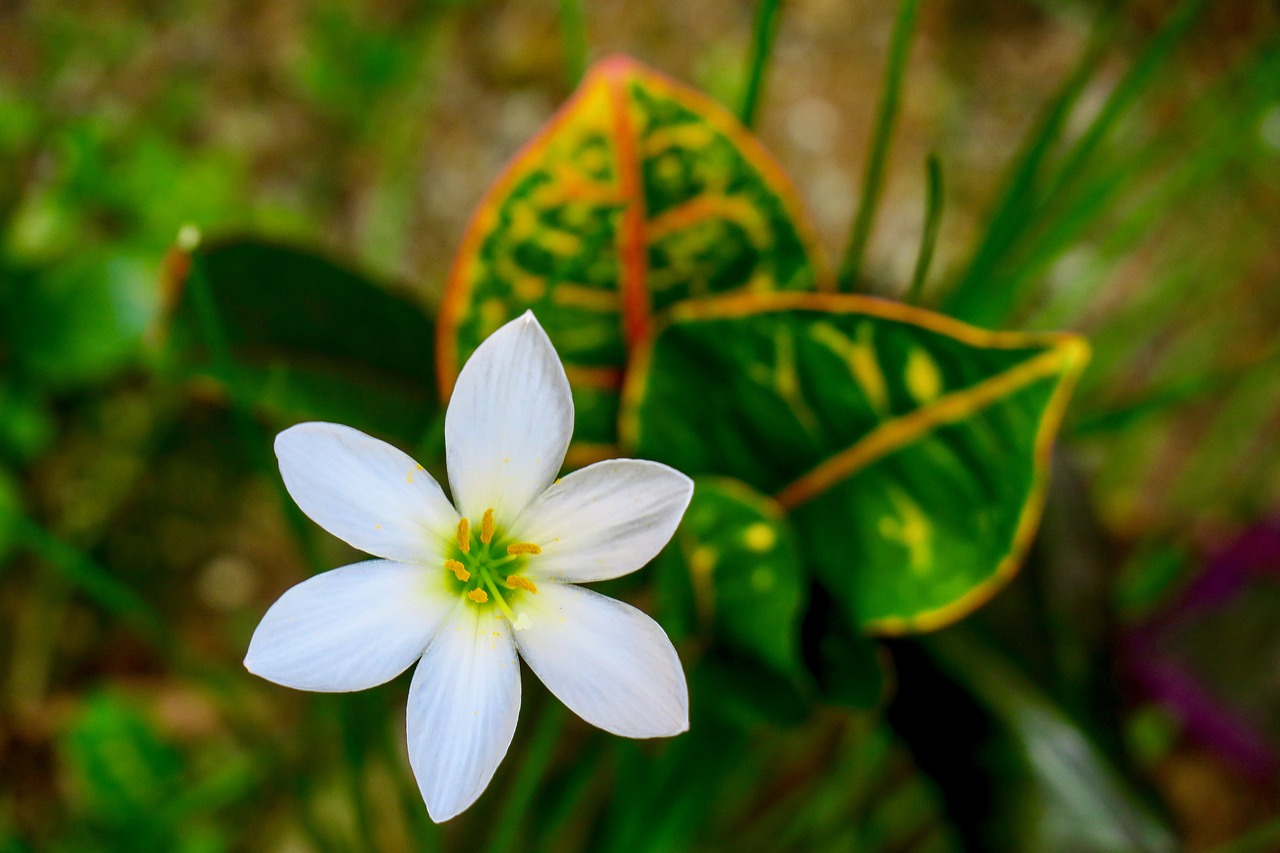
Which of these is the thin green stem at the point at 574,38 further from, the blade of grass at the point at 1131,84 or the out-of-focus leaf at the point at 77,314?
the out-of-focus leaf at the point at 77,314

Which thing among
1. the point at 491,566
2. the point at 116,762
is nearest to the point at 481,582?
the point at 491,566

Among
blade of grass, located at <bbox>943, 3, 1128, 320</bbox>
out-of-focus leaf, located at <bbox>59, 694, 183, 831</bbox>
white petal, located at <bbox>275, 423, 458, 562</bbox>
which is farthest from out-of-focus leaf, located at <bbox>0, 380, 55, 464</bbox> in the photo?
blade of grass, located at <bbox>943, 3, 1128, 320</bbox>

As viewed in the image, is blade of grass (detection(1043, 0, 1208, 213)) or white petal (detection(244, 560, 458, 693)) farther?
blade of grass (detection(1043, 0, 1208, 213))

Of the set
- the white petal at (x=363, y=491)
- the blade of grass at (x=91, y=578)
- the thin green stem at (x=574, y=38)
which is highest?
the thin green stem at (x=574, y=38)

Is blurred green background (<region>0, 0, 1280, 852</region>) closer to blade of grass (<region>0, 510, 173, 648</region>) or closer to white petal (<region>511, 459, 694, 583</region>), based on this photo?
blade of grass (<region>0, 510, 173, 648</region>)

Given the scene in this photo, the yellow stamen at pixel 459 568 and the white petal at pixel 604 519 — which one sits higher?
the white petal at pixel 604 519

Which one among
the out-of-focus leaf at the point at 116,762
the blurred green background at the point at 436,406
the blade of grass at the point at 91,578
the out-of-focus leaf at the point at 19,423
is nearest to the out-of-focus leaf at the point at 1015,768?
the blurred green background at the point at 436,406

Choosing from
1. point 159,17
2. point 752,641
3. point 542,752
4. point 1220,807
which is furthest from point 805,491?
point 159,17
